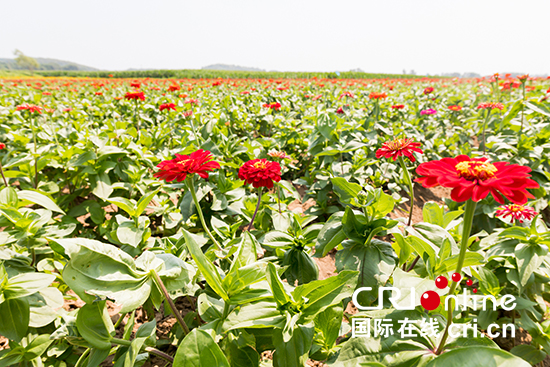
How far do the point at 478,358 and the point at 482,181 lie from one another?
1.43ft

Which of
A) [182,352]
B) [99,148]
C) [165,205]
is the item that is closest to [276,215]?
[165,205]

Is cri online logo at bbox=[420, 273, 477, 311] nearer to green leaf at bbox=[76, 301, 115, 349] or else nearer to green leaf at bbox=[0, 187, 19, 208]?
green leaf at bbox=[76, 301, 115, 349]

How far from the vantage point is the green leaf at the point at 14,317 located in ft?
3.78

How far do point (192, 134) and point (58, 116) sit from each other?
12.1 feet

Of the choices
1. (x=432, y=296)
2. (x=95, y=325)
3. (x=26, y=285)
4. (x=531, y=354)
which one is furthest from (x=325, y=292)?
(x=531, y=354)

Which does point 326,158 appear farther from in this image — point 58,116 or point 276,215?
point 58,116

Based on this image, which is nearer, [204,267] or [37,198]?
[204,267]

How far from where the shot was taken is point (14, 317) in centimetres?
116

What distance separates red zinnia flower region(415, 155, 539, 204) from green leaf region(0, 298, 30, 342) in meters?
1.59

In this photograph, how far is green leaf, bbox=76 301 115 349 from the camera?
96 centimetres

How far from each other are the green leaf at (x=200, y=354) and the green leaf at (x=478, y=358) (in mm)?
535

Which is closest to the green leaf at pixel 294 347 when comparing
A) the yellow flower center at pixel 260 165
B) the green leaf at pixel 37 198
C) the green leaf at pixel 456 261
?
the green leaf at pixel 456 261

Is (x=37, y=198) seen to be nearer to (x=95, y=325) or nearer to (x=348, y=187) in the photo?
(x=95, y=325)

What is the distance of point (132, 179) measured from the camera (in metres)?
2.54
